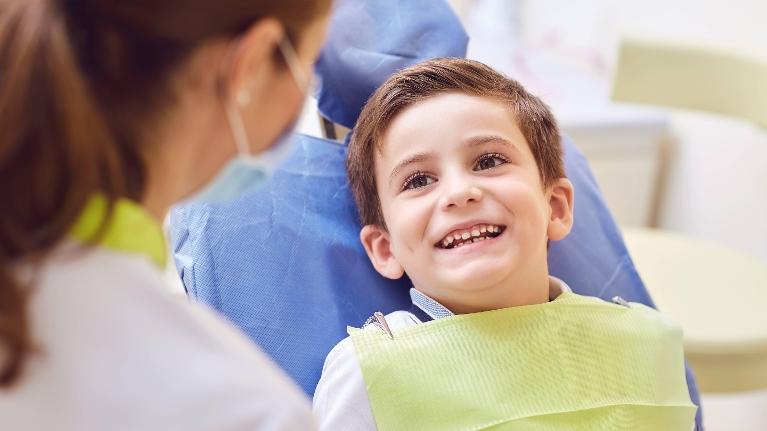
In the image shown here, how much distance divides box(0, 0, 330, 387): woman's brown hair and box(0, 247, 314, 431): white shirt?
25 millimetres

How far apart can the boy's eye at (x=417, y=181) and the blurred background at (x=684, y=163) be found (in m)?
0.37

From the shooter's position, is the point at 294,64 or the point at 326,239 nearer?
the point at 294,64

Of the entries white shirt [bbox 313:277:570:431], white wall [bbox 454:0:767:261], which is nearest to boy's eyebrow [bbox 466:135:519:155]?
white shirt [bbox 313:277:570:431]

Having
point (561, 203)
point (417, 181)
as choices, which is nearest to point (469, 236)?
point (417, 181)

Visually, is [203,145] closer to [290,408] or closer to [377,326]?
[290,408]

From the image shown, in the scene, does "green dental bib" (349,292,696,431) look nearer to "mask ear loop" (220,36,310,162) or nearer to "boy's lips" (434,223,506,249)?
"boy's lips" (434,223,506,249)

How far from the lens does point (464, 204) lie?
1.20 metres

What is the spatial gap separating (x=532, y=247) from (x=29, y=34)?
73 centimetres

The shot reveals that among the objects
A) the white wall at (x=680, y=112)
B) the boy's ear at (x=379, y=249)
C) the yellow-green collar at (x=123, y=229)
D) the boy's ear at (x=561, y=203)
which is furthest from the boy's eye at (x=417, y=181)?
the white wall at (x=680, y=112)

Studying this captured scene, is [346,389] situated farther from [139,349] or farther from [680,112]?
[680,112]

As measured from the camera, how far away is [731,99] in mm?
2061

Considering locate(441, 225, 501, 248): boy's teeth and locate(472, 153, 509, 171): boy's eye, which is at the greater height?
locate(472, 153, 509, 171): boy's eye

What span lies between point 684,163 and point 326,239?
68.2 inches

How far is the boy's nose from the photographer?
1193 millimetres
